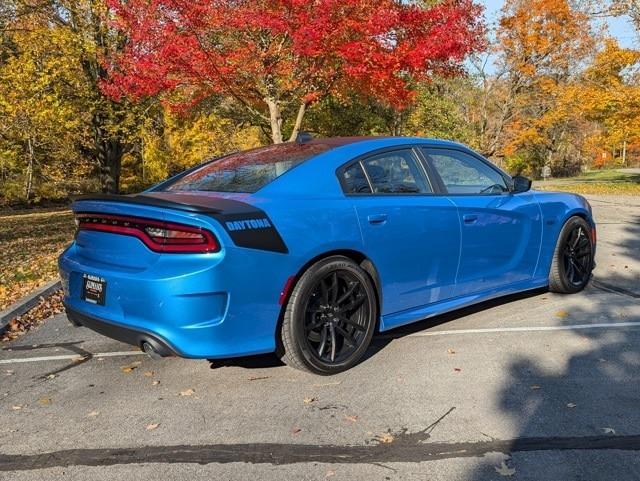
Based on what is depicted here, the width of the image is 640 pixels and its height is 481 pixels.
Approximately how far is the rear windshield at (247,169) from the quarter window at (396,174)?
1.20 feet

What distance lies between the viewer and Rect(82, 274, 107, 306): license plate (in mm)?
3514

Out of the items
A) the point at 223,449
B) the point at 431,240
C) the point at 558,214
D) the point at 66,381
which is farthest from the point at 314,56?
the point at 223,449

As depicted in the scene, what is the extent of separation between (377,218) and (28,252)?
781 cm

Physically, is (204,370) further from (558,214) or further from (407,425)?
(558,214)

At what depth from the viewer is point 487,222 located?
467 cm

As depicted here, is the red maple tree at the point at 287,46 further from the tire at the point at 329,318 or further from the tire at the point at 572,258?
the tire at the point at 329,318

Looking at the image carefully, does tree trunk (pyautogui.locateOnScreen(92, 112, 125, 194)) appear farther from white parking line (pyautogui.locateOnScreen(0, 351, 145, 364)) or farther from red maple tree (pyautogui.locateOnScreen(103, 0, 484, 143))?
white parking line (pyautogui.locateOnScreen(0, 351, 145, 364))

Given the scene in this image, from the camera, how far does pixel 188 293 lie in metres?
3.18

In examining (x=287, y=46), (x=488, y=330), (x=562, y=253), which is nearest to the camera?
(x=488, y=330)

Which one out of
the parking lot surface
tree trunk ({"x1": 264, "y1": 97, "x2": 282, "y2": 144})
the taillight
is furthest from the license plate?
tree trunk ({"x1": 264, "y1": 97, "x2": 282, "y2": 144})

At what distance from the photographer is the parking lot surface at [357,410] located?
272cm

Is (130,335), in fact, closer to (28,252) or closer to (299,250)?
(299,250)

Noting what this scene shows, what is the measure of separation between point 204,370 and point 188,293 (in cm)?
99

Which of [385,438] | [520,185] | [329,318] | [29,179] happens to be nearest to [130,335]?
[329,318]
